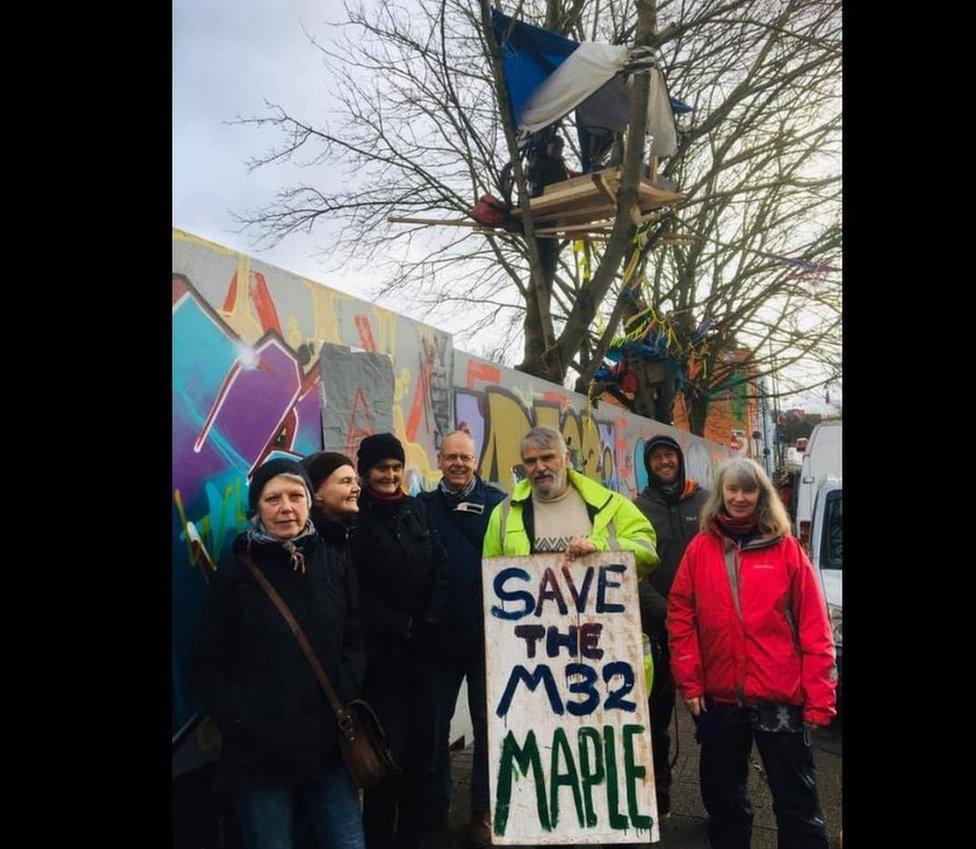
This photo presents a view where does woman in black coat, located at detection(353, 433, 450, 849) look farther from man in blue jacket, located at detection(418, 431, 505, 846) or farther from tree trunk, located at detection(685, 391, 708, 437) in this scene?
tree trunk, located at detection(685, 391, 708, 437)

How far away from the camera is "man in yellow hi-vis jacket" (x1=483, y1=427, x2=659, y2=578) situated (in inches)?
146

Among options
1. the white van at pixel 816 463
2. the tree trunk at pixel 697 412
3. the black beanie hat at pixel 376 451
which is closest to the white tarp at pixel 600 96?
the white van at pixel 816 463

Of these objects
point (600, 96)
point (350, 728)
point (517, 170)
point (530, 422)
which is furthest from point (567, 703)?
point (600, 96)

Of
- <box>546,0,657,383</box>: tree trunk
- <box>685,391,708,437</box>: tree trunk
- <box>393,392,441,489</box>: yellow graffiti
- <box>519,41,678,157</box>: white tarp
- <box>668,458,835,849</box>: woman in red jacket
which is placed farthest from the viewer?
<box>685,391,708,437</box>: tree trunk

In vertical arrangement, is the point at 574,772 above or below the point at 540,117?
below

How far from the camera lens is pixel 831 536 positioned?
7516 mm

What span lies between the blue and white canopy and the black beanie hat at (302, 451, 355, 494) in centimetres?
647

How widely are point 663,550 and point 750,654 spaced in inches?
49.1

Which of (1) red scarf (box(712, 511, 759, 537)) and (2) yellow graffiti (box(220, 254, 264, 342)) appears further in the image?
(2) yellow graffiti (box(220, 254, 264, 342))

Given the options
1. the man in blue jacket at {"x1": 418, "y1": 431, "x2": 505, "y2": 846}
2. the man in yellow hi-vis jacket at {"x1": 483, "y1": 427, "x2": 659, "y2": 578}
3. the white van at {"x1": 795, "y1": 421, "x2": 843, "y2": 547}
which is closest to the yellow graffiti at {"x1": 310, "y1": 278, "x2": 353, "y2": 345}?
the man in blue jacket at {"x1": 418, "y1": 431, "x2": 505, "y2": 846}

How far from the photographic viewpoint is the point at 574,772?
3381 mm
